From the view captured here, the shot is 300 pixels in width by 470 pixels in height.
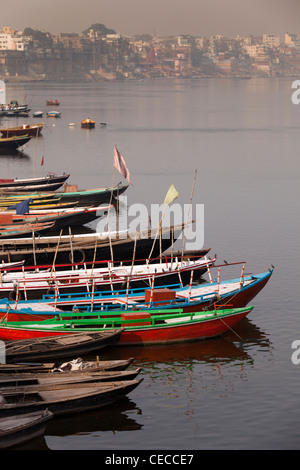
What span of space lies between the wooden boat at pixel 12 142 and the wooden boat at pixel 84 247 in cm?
5485

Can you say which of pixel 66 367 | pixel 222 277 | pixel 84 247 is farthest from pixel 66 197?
pixel 66 367

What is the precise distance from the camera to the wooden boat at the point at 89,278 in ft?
116

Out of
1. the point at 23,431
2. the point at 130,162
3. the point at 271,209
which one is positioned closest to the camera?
the point at 23,431

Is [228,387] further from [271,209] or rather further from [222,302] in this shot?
[271,209]

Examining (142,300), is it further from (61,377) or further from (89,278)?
(61,377)

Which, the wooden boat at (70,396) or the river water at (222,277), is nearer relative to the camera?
the wooden boat at (70,396)

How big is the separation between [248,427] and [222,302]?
877cm

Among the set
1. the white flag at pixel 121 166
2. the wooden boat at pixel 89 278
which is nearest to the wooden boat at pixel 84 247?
the wooden boat at pixel 89 278

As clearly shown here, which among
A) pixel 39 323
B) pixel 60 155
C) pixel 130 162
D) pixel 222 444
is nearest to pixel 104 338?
pixel 39 323

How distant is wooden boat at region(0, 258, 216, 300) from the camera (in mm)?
35469

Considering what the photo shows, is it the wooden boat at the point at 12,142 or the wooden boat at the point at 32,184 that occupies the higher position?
the wooden boat at the point at 32,184

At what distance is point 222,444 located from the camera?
81.7ft

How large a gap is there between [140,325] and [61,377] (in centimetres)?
625

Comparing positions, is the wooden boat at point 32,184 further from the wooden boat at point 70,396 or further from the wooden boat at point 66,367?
the wooden boat at point 70,396
